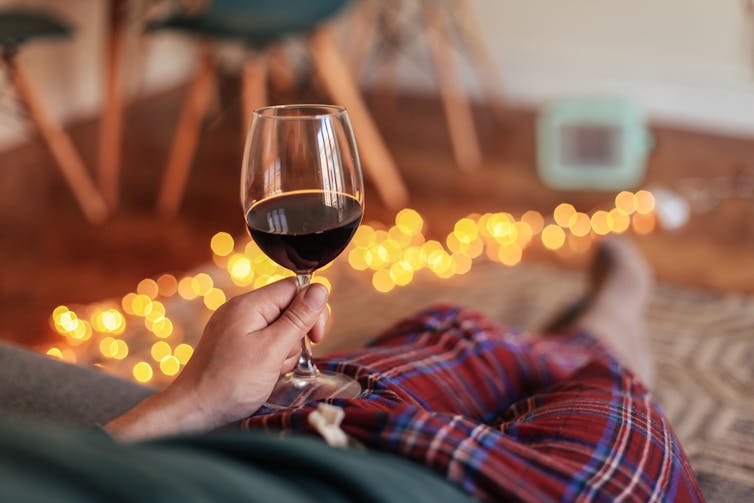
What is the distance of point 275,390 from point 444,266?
3.91ft

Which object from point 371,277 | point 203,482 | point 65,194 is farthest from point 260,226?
point 65,194

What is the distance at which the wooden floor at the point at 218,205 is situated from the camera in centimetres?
188

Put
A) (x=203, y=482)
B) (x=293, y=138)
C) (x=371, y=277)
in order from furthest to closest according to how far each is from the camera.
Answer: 1. (x=371, y=277)
2. (x=293, y=138)
3. (x=203, y=482)

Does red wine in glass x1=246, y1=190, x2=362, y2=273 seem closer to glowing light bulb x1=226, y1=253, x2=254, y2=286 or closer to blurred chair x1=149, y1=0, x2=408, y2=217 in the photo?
glowing light bulb x1=226, y1=253, x2=254, y2=286

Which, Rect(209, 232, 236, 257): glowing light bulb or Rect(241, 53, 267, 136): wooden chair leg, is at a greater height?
Rect(241, 53, 267, 136): wooden chair leg

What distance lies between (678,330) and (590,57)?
142 cm

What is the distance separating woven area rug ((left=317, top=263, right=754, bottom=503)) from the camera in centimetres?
125

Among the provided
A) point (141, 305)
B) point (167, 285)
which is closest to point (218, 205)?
point (167, 285)

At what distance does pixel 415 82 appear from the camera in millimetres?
3090

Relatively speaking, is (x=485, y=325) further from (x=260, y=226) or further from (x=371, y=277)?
(x=371, y=277)

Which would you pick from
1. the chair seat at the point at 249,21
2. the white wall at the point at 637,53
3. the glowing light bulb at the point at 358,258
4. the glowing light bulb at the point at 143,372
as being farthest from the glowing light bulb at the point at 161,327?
the white wall at the point at 637,53

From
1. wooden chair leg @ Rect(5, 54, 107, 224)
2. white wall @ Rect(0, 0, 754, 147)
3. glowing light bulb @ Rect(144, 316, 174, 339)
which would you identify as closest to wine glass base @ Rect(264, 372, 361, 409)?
glowing light bulb @ Rect(144, 316, 174, 339)

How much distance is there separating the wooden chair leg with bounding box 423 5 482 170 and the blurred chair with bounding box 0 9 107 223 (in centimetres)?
100

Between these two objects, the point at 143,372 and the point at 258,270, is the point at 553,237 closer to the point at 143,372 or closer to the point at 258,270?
the point at 258,270
